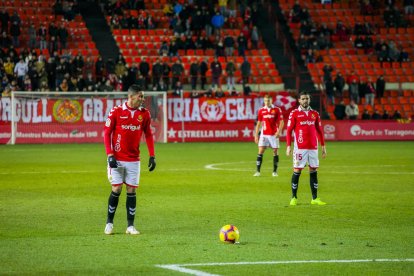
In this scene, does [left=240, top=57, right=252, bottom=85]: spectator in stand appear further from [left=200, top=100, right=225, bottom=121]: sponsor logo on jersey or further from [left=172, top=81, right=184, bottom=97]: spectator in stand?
[left=172, top=81, right=184, bottom=97]: spectator in stand

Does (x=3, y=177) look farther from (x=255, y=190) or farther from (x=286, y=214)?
(x=286, y=214)

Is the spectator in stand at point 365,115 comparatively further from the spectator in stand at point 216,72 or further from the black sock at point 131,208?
the black sock at point 131,208

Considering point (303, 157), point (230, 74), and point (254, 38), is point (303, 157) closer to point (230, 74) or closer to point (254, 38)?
point (230, 74)

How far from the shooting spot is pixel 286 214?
631 inches

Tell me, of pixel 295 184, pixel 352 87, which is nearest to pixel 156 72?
pixel 352 87

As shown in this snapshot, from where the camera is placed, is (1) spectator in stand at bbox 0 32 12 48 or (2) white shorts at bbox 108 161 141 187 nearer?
(2) white shorts at bbox 108 161 141 187

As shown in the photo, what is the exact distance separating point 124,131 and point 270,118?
12358mm

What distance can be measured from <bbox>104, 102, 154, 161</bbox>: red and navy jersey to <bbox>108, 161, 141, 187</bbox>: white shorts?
0.31 feet

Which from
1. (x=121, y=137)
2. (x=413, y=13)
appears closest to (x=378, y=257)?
(x=121, y=137)

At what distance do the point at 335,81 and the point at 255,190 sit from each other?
27.7 m

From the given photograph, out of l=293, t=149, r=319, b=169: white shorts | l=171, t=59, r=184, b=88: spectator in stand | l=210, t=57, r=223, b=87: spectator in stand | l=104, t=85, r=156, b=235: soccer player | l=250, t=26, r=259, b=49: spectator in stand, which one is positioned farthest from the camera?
l=250, t=26, r=259, b=49: spectator in stand

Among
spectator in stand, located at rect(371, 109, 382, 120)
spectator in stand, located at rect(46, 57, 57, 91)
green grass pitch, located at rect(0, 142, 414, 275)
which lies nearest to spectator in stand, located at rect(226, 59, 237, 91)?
spectator in stand, located at rect(371, 109, 382, 120)

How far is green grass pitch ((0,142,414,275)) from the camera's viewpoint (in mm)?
10828

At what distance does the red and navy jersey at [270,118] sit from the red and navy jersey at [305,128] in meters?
7.21
